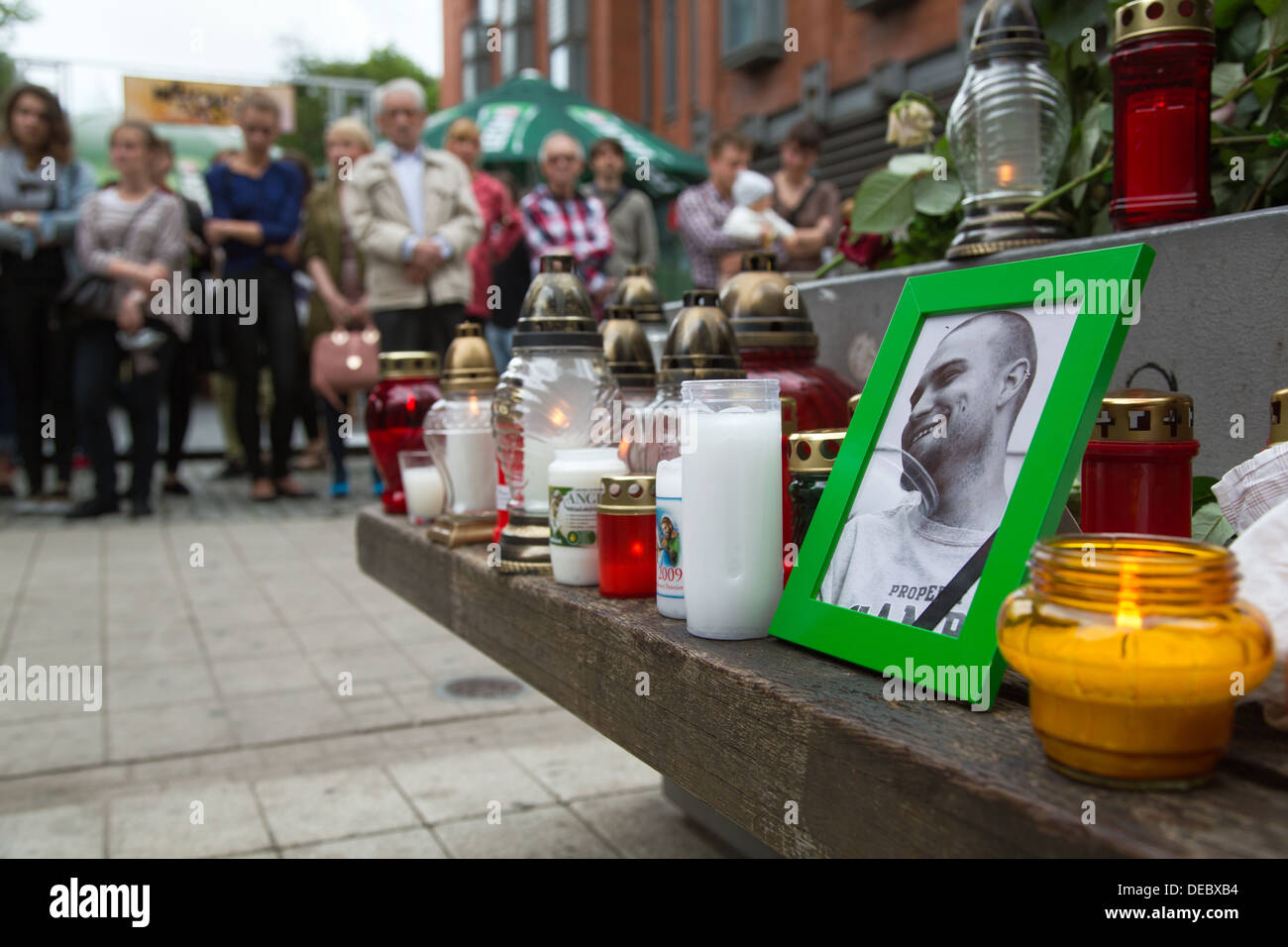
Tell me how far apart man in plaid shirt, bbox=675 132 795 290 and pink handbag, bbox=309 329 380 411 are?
185 cm

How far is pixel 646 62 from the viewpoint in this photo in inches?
716

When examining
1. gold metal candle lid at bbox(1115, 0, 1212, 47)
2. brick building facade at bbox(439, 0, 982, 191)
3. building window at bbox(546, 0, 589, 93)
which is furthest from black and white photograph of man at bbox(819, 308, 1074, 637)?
building window at bbox(546, 0, 589, 93)

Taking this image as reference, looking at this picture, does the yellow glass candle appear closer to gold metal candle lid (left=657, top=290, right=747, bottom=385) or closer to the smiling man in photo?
the smiling man in photo

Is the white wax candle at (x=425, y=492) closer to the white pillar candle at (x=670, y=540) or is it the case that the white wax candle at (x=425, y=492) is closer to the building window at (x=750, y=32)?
the white pillar candle at (x=670, y=540)

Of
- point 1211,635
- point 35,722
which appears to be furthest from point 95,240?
point 1211,635

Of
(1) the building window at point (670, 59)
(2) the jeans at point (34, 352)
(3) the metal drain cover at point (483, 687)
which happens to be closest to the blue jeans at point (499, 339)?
(2) the jeans at point (34, 352)

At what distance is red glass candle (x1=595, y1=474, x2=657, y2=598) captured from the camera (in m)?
1.43

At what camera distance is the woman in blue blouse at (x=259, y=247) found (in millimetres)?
6582

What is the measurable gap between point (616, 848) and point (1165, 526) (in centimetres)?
171

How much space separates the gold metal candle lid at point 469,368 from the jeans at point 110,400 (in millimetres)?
4872

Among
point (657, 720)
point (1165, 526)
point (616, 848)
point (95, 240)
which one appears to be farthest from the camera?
point (95, 240)

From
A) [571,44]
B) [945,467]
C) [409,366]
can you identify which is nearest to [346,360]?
[409,366]
